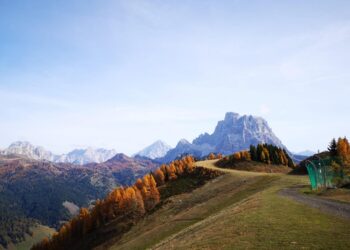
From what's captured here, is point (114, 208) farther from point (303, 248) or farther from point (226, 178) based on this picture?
point (303, 248)

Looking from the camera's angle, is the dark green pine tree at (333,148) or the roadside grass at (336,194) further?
the dark green pine tree at (333,148)

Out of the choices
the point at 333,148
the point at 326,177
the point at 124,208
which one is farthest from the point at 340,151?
the point at 124,208

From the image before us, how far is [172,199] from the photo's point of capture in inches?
4934

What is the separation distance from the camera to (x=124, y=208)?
15075cm

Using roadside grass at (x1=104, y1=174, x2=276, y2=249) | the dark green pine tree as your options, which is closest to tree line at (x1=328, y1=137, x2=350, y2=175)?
the dark green pine tree

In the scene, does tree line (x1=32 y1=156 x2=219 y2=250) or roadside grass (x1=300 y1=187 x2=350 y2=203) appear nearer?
roadside grass (x1=300 y1=187 x2=350 y2=203)

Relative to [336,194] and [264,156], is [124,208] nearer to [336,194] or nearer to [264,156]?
[264,156]

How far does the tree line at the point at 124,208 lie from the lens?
139 metres

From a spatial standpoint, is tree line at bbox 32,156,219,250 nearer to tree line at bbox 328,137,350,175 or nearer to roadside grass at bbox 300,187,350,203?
tree line at bbox 328,137,350,175

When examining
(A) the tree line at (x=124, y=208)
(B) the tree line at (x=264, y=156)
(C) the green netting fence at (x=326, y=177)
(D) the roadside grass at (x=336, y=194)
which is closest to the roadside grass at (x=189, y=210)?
(A) the tree line at (x=124, y=208)

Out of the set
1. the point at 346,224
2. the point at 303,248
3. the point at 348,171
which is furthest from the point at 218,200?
the point at 303,248

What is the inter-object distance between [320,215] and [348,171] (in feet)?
119

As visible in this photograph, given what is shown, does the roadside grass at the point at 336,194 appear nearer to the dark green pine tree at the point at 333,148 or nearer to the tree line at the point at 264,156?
the dark green pine tree at the point at 333,148

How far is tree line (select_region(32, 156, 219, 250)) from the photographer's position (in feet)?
457
